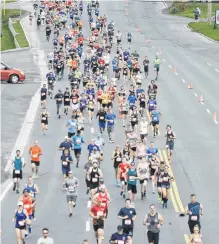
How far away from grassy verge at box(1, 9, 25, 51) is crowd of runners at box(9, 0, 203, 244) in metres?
4.60

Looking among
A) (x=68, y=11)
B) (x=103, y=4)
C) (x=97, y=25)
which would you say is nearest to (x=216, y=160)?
(x=97, y=25)

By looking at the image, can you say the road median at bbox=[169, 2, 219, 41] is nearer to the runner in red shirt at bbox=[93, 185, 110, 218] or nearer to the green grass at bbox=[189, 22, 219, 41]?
the green grass at bbox=[189, 22, 219, 41]

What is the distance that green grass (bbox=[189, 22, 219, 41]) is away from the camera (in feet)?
280

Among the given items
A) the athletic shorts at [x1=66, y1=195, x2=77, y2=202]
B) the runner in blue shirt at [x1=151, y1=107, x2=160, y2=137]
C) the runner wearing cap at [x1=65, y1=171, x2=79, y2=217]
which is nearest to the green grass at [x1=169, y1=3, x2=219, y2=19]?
the runner in blue shirt at [x1=151, y1=107, x2=160, y2=137]

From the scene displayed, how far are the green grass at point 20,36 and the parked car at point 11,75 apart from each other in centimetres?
1962

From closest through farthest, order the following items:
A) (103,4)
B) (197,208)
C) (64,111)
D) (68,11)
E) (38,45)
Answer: (197,208) < (64,111) < (38,45) < (68,11) < (103,4)

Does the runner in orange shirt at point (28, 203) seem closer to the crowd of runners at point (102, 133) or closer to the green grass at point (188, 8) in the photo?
the crowd of runners at point (102, 133)

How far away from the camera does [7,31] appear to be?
9750cm

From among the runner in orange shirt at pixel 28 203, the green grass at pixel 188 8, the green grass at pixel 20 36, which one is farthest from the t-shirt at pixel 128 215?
the green grass at pixel 188 8

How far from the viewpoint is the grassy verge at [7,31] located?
87725mm

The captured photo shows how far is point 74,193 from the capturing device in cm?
2909

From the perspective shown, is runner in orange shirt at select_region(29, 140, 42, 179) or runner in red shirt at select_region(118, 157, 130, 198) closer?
runner in red shirt at select_region(118, 157, 130, 198)

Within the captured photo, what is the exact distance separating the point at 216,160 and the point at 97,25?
162 feet

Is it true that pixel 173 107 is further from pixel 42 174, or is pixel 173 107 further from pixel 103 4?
pixel 103 4
